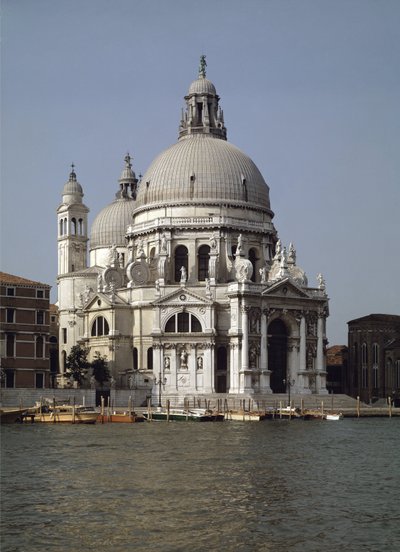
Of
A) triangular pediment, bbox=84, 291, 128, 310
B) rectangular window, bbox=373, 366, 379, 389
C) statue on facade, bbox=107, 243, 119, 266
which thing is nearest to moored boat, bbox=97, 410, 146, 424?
triangular pediment, bbox=84, 291, 128, 310

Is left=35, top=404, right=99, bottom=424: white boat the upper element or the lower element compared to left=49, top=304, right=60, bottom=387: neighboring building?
lower

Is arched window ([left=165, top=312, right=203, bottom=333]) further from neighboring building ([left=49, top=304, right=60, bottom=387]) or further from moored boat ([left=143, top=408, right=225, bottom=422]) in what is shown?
neighboring building ([left=49, top=304, right=60, bottom=387])

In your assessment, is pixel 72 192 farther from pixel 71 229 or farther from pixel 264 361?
pixel 264 361

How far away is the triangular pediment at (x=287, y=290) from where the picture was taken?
7856cm

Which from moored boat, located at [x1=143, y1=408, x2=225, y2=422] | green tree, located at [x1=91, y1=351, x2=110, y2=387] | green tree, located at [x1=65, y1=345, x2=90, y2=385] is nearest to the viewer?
moored boat, located at [x1=143, y1=408, x2=225, y2=422]

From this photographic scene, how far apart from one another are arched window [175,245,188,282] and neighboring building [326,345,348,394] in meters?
17.1

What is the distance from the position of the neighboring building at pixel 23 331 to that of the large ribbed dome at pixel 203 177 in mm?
18065

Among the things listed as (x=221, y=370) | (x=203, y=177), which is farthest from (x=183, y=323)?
(x=203, y=177)

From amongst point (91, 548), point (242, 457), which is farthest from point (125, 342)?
point (91, 548)

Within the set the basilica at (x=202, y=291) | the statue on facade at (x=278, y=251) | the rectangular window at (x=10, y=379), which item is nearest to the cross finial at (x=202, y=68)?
the basilica at (x=202, y=291)

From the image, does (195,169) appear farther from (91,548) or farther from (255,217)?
(91,548)

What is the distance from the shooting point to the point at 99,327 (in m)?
82.1

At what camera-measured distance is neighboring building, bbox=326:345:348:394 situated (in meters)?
95.4

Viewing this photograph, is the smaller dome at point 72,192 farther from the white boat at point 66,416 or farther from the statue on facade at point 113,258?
the white boat at point 66,416
